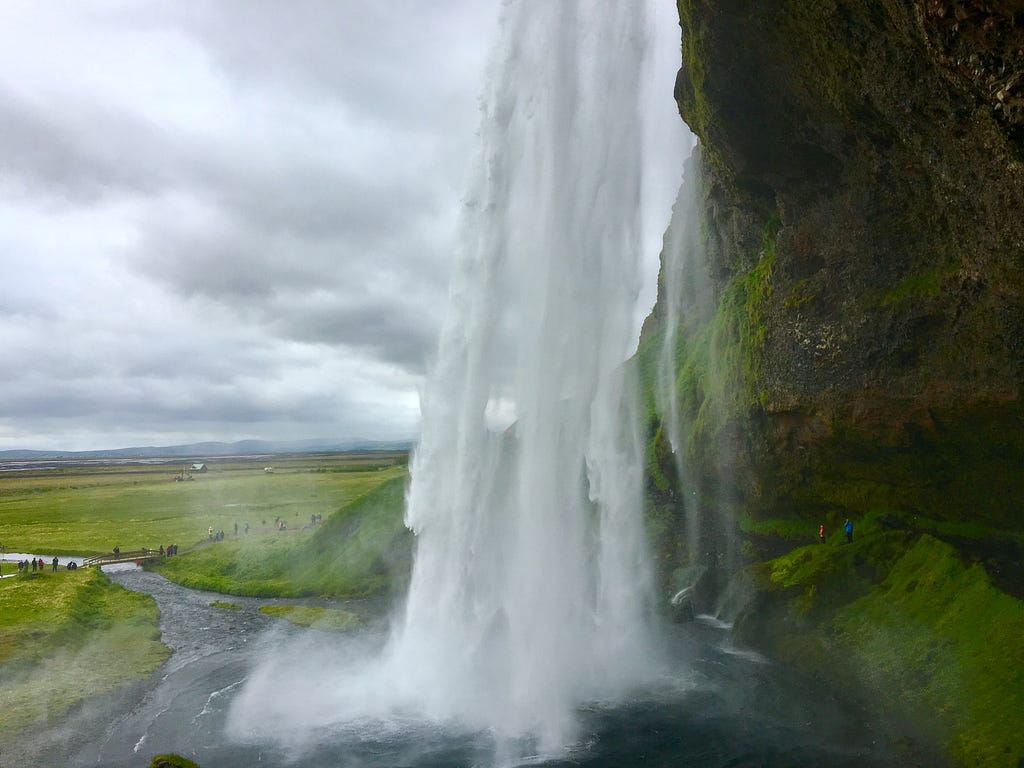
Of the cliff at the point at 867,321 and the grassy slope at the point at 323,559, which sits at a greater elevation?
the cliff at the point at 867,321

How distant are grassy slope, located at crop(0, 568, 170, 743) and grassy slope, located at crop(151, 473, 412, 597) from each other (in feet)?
26.0

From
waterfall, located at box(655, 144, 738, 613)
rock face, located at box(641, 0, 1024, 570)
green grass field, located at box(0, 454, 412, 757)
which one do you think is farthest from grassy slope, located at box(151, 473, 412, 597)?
rock face, located at box(641, 0, 1024, 570)

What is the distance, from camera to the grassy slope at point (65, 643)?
26.3m

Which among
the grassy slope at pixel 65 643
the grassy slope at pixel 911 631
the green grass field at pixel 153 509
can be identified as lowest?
the green grass field at pixel 153 509

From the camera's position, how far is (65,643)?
33.5m

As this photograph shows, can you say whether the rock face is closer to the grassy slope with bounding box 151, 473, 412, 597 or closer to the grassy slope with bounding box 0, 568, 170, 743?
the grassy slope with bounding box 151, 473, 412, 597

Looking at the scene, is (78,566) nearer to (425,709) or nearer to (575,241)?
(425,709)

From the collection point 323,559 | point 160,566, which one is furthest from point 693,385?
point 160,566

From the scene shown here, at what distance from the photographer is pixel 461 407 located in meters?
29.7

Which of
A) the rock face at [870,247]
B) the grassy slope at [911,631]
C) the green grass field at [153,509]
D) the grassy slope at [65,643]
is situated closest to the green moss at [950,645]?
the grassy slope at [911,631]

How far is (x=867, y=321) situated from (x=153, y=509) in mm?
95184

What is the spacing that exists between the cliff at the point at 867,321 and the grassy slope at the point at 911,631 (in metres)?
0.11

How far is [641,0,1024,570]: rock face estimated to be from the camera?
18.6 m

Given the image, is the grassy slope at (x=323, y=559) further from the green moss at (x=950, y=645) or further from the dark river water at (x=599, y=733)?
the green moss at (x=950, y=645)
